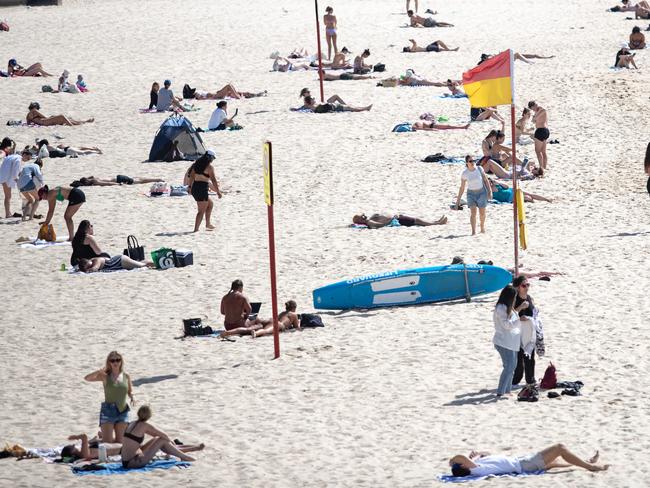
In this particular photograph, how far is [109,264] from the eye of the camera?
1777 cm

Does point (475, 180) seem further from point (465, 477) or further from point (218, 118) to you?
point (218, 118)

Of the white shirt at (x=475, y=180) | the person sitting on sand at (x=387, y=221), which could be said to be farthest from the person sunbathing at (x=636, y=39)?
the white shirt at (x=475, y=180)

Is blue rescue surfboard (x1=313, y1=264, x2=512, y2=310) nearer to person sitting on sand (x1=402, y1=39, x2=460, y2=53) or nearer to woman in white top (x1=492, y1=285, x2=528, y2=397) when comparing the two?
woman in white top (x1=492, y1=285, x2=528, y2=397)

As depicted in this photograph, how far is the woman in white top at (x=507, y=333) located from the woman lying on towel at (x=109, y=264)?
6838 mm

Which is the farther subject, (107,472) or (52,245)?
(52,245)

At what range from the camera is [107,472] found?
1062cm

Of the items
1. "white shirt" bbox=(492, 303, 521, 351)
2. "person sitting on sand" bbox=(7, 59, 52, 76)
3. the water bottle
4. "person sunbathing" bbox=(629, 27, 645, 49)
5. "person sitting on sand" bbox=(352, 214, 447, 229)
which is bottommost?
the water bottle

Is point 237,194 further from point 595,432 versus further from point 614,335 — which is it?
point 595,432

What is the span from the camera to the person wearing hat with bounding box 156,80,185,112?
29.8 meters

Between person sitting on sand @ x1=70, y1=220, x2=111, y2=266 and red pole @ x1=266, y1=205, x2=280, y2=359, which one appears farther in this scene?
person sitting on sand @ x1=70, y1=220, x2=111, y2=266

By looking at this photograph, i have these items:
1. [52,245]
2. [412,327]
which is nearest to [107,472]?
[412,327]

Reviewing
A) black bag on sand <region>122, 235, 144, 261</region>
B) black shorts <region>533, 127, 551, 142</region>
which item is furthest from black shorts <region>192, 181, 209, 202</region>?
black shorts <region>533, 127, 551, 142</region>

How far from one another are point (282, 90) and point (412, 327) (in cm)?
1810

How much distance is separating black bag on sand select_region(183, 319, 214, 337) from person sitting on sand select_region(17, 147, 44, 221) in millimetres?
6694
